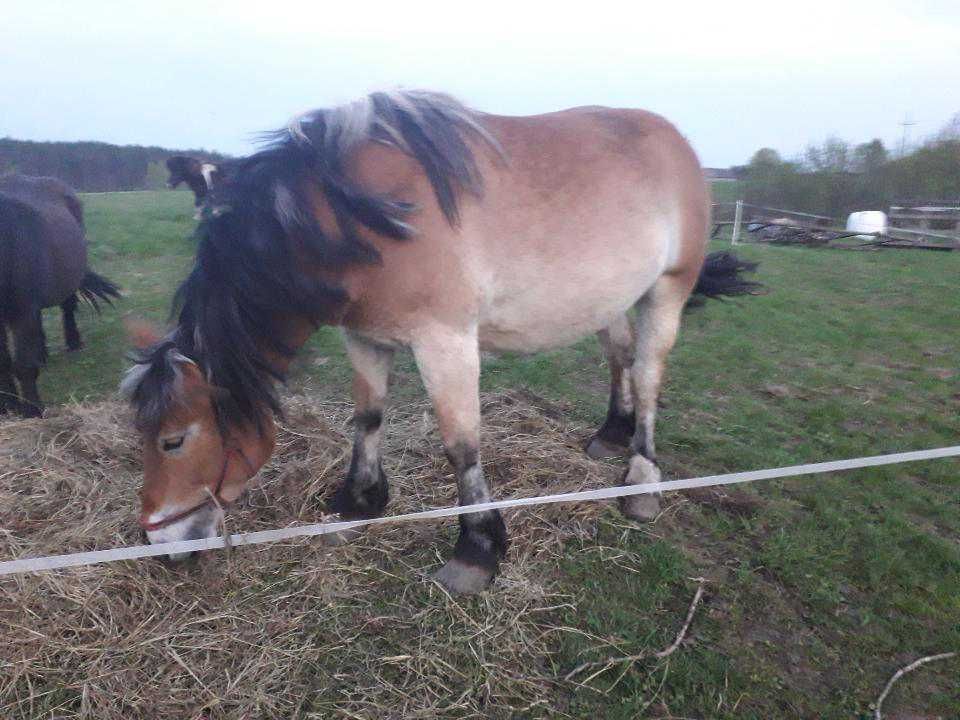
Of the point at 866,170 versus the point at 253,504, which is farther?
the point at 866,170

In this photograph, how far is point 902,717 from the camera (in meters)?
2.08

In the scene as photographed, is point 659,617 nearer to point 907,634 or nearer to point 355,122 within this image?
point 907,634

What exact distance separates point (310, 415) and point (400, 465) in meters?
0.77

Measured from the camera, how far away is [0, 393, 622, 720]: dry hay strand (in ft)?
6.79

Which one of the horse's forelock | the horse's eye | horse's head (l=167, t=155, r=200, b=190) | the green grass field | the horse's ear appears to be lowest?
the green grass field

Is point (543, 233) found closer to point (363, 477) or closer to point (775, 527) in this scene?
point (363, 477)

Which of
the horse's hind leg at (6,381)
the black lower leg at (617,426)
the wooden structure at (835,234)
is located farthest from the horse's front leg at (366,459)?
the wooden structure at (835,234)

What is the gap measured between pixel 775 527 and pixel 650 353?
1113mm

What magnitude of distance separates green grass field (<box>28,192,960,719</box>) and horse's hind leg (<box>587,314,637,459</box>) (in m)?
0.32

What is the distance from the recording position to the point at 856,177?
20.5m

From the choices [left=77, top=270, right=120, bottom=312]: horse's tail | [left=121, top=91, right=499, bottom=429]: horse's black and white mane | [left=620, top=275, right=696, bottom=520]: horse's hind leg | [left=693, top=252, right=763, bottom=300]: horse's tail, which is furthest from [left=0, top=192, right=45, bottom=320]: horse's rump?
[left=693, top=252, right=763, bottom=300]: horse's tail

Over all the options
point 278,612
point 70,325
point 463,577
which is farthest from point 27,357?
point 463,577

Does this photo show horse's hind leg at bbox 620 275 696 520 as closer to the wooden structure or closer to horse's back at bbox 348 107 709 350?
horse's back at bbox 348 107 709 350

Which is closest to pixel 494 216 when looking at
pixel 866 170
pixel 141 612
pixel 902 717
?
pixel 141 612
